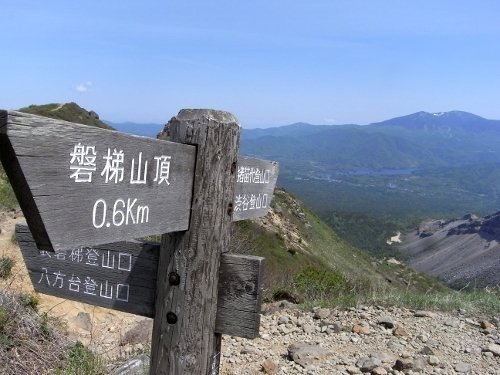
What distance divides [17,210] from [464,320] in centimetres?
1054

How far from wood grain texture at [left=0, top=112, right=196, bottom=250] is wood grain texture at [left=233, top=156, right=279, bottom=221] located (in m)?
0.55

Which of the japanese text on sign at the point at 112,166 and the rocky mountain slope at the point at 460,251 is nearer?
the japanese text on sign at the point at 112,166

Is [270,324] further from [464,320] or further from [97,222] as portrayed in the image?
[97,222]

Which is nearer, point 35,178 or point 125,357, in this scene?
point 35,178

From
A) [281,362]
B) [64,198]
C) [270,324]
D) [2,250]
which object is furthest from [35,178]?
[2,250]

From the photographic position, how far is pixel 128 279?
7.45ft

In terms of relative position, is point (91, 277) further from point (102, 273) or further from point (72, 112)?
point (72, 112)

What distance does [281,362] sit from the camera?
4664 mm

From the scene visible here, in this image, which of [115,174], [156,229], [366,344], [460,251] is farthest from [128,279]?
[460,251]

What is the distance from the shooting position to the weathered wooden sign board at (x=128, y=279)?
2.18 metres

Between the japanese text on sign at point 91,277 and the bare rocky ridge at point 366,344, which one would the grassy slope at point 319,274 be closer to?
the bare rocky ridge at point 366,344

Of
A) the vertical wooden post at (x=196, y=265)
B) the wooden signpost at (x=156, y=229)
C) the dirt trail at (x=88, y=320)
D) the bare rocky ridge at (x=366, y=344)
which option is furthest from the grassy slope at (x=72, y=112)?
the vertical wooden post at (x=196, y=265)

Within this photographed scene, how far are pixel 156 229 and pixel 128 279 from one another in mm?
438

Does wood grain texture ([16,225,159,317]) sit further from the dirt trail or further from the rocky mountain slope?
the rocky mountain slope
